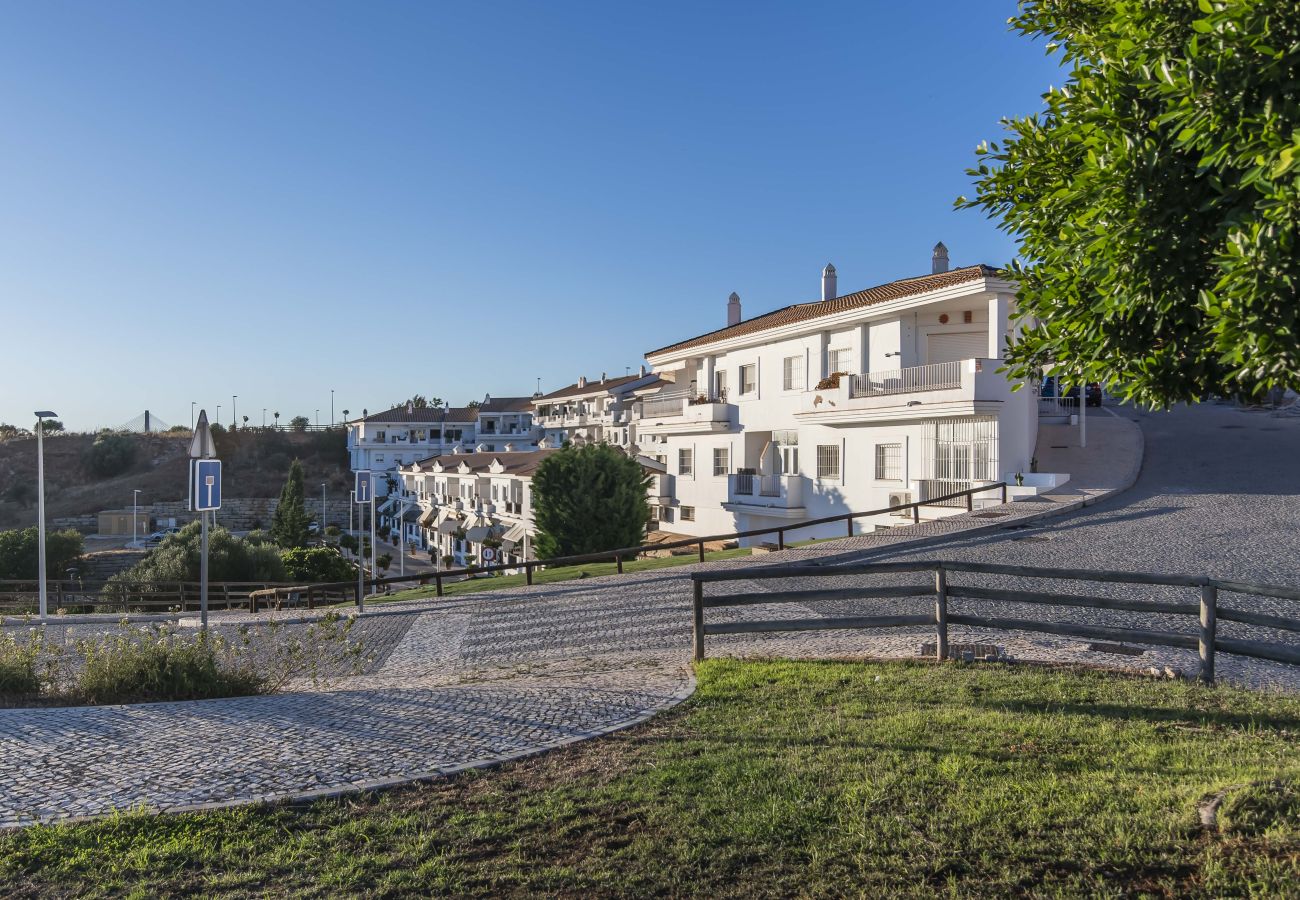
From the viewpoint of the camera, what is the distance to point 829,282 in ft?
132

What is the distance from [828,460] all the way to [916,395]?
5.52 meters

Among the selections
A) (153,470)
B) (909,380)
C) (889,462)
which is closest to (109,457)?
(153,470)

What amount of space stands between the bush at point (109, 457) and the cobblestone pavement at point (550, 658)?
95962 millimetres

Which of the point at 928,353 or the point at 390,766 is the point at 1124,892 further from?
the point at 928,353

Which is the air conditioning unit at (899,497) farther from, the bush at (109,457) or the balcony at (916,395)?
the bush at (109,457)

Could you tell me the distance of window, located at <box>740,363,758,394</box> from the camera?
3697cm

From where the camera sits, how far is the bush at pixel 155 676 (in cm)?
957

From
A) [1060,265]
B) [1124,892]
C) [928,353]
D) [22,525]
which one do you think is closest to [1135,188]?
[1060,265]

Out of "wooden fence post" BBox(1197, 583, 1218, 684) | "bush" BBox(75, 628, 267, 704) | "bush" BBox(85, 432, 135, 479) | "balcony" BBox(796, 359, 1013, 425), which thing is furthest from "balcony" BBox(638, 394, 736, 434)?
"bush" BBox(85, 432, 135, 479)

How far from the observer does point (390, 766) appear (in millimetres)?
6371

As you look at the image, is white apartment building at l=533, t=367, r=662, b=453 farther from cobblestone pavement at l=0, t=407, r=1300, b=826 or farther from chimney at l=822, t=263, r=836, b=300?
cobblestone pavement at l=0, t=407, r=1300, b=826

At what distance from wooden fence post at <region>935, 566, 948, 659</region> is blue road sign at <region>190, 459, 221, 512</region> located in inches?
444

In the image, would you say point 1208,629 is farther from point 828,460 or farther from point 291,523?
point 291,523

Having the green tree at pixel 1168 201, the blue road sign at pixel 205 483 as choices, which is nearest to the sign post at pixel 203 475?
the blue road sign at pixel 205 483
